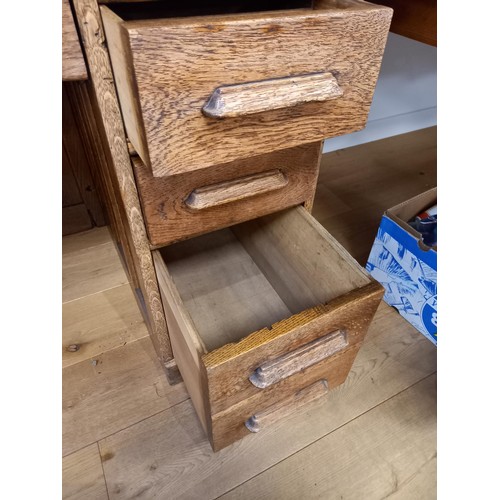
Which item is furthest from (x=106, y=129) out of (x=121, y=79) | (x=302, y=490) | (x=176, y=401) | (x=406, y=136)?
(x=406, y=136)

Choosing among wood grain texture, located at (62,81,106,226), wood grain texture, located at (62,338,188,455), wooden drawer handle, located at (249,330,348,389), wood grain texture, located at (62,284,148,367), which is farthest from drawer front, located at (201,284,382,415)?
wood grain texture, located at (62,81,106,226)

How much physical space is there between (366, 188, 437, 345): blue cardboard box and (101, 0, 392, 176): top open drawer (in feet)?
1.51

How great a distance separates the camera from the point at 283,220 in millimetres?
681

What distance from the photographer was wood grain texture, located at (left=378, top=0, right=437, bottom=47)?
21.1 inches

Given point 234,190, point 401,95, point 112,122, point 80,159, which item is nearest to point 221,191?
point 234,190

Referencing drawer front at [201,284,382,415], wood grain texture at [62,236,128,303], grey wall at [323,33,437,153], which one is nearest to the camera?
drawer front at [201,284,382,415]

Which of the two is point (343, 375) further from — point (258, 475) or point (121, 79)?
point (121, 79)

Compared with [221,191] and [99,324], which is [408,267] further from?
[99,324]

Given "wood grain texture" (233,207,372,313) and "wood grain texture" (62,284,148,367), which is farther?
"wood grain texture" (62,284,148,367)

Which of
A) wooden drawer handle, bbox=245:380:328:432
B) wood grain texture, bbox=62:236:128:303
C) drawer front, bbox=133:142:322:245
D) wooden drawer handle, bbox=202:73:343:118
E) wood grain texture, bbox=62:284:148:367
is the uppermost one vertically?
wooden drawer handle, bbox=202:73:343:118

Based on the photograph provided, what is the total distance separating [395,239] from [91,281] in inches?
29.6

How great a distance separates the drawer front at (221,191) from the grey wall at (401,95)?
954mm

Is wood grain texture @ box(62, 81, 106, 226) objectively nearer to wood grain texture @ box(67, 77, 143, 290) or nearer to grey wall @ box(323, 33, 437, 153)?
wood grain texture @ box(67, 77, 143, 290)

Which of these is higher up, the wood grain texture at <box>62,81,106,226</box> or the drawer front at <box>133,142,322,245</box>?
the drawer front at <box>133,142,322,245</box>
